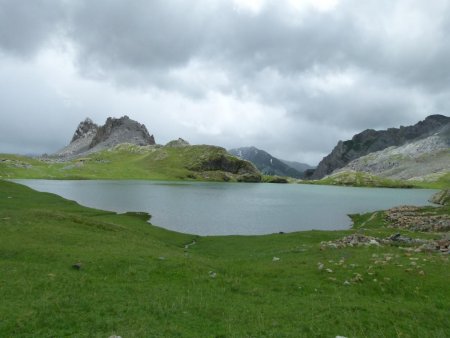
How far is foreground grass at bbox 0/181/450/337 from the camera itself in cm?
1784

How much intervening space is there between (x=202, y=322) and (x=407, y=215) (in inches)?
3223

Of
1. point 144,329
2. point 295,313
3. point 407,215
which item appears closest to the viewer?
point 144,329

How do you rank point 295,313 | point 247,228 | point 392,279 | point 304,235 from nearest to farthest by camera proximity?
1. point 295,313
2. point 392,279
3. point 304,235
4. point 247,228

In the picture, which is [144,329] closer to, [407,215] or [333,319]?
[333,319]

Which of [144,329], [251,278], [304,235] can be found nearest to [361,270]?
[251,278]

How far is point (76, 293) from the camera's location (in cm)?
2178

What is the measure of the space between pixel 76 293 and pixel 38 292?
7.46 ft

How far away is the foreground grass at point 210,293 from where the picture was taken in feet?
58.5

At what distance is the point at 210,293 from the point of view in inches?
926

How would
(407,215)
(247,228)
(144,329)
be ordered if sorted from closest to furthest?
(144,329) < (247,228) < (407,215)

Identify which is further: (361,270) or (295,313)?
(361,270)

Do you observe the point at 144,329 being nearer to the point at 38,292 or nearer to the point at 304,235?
A: the point at 38,292

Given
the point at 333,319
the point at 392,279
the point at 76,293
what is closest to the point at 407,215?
the point at 392,279

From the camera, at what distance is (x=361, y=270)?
27.2m
